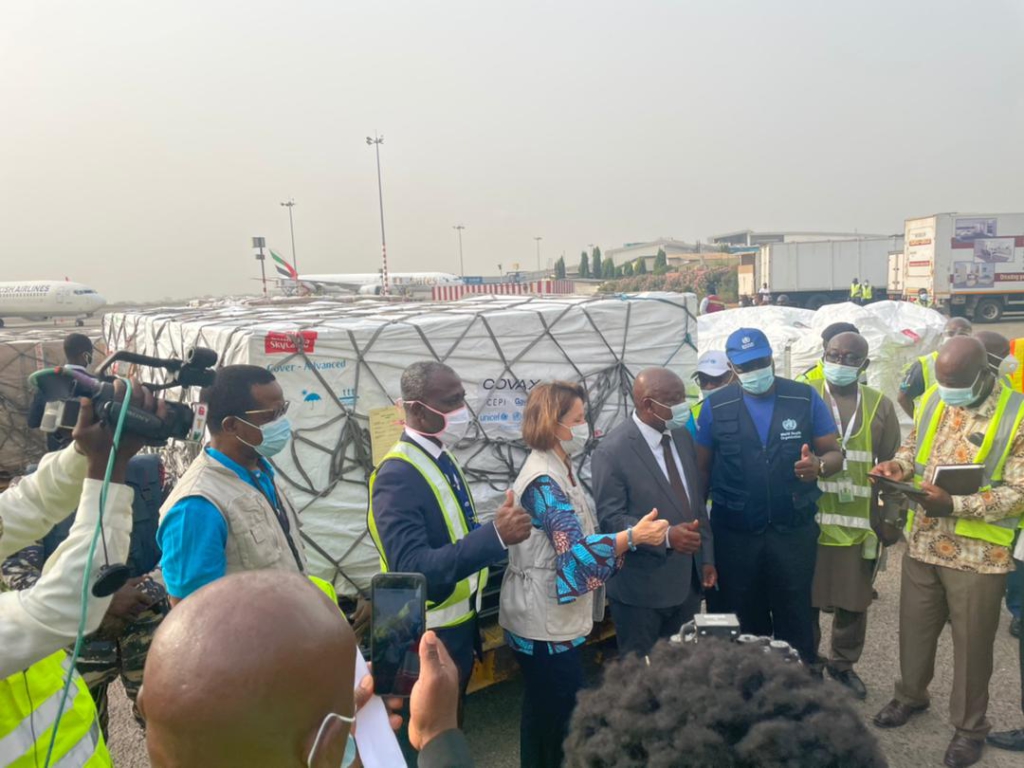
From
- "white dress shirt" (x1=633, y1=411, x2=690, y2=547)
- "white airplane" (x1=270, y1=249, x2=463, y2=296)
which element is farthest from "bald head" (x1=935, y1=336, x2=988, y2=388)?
"white airplane" (x1=270, y1=249, x2=463, y2=296)

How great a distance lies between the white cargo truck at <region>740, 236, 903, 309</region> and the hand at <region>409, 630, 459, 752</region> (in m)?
30.1

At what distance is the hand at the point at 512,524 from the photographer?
2.44 meters

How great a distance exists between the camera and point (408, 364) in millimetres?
3775

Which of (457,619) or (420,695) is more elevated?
(420,695)

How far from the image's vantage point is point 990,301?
23.6 metres

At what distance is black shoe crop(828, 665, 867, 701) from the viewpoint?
381cm

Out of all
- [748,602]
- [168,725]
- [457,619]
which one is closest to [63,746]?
[168,725]

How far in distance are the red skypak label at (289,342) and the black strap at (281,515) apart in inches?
37.5

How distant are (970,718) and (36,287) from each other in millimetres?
49239

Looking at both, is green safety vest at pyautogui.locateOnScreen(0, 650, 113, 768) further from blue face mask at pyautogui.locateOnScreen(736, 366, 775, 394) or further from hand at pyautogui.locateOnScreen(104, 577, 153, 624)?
blue face mask at pyautogui.locateOnScreen(736, 366, 775, 394)

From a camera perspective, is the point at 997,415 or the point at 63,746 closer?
the point at 63,746

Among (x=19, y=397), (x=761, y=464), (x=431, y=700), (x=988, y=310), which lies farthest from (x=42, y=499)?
(x=988, y=310)

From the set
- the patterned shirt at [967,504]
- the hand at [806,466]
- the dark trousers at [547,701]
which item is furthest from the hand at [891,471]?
the dark trousers at [547,701]

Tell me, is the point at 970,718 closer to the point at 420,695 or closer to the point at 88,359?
the point at 420,695
